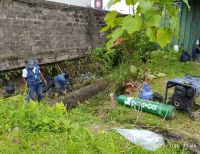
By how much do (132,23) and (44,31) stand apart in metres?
8.75

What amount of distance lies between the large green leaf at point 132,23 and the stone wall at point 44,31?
24.6 ft

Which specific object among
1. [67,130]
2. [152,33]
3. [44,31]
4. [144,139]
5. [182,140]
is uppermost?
[152,33]

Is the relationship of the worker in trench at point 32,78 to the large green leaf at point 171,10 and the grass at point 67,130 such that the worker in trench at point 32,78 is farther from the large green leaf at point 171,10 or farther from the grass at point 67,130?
the large green leaf at point 171,10

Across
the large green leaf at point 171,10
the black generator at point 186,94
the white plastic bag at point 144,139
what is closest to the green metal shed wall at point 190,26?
the black generator at point 186,94

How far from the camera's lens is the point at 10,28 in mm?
8383

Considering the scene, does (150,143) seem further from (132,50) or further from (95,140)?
(132,50)

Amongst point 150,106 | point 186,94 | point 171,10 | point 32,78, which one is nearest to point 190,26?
point 186,94

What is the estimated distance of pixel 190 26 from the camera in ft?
36.5

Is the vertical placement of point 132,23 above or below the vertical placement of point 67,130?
above

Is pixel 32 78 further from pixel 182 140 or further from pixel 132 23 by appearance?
pixel 132 23

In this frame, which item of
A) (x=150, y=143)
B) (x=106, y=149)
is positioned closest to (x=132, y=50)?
(x=150, y=143)

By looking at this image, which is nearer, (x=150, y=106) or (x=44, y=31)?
(x=150, y=106)

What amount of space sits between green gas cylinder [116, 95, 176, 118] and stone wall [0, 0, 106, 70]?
3.89 metres

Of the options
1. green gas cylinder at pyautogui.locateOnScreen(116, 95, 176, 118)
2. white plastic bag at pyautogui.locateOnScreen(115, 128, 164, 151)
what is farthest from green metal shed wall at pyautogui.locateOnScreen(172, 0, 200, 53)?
white plastic bag at pyautogui.locateOnScreen(115, 128, 164, 151)
